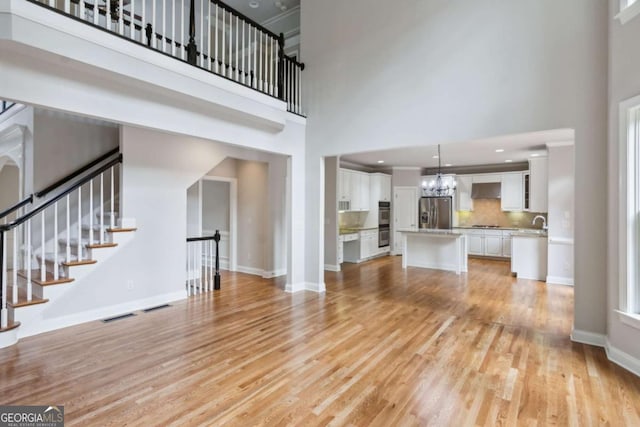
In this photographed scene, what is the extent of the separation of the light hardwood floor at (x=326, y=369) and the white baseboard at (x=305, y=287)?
80 cm

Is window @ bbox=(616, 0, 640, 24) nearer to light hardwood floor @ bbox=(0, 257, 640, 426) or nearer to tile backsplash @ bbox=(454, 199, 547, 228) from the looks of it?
light hardwood floor @ bbox=(0, 257, 640, 426)

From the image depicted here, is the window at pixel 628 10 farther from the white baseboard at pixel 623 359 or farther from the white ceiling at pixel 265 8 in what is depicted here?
the white ceiling at pixel 265 8

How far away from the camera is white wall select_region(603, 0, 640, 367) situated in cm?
289

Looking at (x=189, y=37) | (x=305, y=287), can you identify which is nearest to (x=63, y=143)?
(x=189, y=37)

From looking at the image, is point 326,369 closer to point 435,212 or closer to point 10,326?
point 10,326

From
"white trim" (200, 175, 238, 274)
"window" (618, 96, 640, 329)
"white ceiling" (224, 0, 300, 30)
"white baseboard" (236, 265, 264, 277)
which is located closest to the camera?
"window" (618, 96, 640, 329)

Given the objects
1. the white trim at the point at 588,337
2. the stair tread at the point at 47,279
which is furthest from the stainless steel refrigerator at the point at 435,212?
the stair tread at the point at 47,279

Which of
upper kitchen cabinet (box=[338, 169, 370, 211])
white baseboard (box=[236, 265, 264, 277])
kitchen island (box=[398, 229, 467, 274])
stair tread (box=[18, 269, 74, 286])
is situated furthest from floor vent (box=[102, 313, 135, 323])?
kitchen island (box=[398, 229, 467, 274])

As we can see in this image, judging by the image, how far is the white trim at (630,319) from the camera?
2.84m

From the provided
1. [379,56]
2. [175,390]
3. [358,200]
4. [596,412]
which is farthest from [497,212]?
[175,390]

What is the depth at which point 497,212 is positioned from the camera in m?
9.83

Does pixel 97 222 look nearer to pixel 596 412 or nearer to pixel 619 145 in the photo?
pixel 596 412

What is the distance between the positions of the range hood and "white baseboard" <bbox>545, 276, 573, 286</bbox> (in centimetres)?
349

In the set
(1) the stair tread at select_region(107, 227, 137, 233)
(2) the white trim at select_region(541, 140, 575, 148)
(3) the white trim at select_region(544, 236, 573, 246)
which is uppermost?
(2) the white trim at select_region(541, 140, 575, 148)
